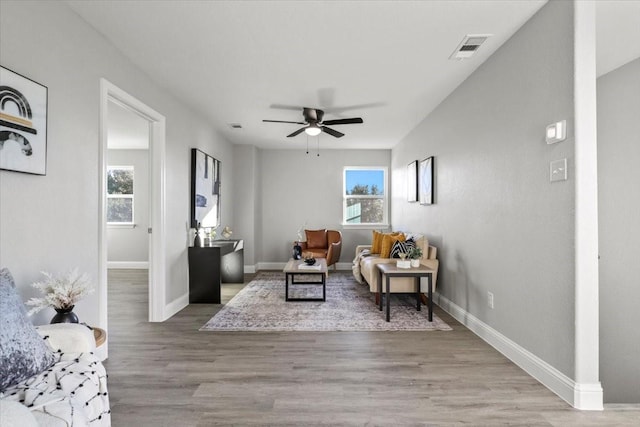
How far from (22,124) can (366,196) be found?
20.2 ft

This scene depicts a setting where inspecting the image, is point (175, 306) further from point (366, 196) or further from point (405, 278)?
point (366, 196)

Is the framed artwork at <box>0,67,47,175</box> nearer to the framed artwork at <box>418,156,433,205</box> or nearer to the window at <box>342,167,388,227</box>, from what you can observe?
the framed artwork at <box>418,156,433,205</box>

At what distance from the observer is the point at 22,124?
6.51 feet

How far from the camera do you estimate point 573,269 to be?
2.07 m

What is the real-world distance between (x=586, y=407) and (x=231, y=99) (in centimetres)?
433

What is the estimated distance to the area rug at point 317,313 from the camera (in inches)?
137

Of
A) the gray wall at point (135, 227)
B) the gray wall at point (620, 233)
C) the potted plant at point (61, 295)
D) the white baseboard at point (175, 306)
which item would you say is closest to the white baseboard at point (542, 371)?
the gray wall at point (620, 233)

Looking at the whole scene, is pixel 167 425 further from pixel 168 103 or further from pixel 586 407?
pixel 168 103

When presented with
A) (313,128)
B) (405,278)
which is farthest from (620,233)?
(313,128)

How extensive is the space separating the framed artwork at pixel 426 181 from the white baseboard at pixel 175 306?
3485 mm

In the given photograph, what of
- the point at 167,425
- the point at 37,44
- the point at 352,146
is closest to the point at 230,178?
the point at 352,146

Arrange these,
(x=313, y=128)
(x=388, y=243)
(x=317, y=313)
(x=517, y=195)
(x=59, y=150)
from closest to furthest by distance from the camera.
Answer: (x=59, y=150), (x=517, y=195), (x=317, y=313), (x=313, y=128), (x=388, y=243)

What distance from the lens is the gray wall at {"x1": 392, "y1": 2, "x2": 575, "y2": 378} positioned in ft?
7.11

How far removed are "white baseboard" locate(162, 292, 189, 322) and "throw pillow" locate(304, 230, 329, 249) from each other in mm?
2888
